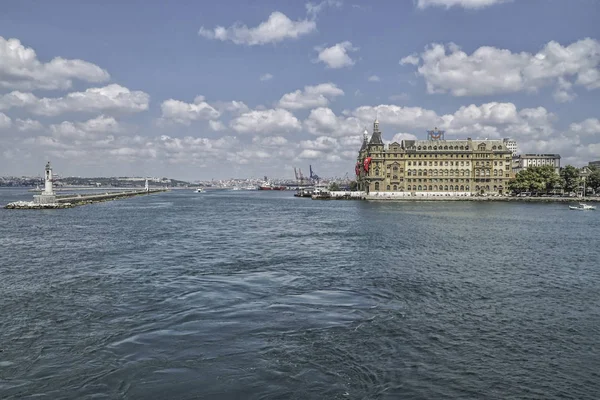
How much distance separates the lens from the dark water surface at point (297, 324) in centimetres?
1769

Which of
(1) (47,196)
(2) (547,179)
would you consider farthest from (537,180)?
(1) (47,196)

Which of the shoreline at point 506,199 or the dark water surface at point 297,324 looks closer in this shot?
the dark water surface at point 297,324

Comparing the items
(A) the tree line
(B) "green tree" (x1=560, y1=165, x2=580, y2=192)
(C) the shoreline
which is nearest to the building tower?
(C) the shoreline

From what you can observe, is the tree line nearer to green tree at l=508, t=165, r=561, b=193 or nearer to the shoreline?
green tree at l=508, t=165, r=561, b=193

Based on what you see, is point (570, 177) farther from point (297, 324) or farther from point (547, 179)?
point (297, 324)

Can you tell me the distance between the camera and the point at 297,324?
24.3 metres

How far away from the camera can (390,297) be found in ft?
98.8

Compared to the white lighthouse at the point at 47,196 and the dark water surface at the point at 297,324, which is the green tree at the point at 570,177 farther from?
the white lighthouse at the point at 47,196

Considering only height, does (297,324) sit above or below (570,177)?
below

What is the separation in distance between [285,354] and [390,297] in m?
11.7

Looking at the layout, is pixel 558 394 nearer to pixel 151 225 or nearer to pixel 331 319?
pixel 331 319

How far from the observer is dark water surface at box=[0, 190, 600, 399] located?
58.0 feet

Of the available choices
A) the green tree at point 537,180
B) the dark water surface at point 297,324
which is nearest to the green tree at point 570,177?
the green tree at point 537,180

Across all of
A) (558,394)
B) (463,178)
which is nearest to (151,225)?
(558,394)
